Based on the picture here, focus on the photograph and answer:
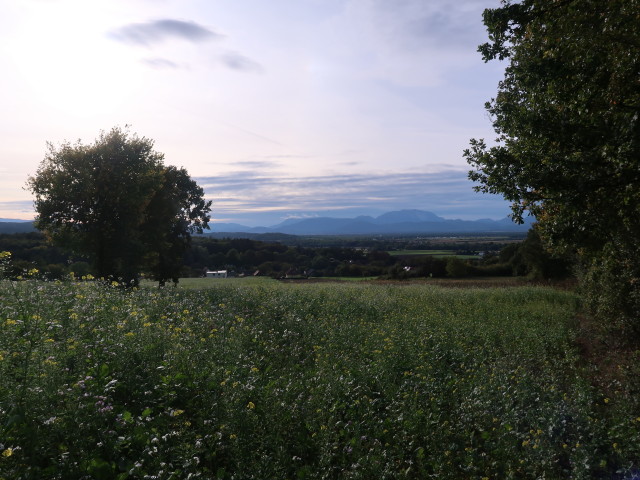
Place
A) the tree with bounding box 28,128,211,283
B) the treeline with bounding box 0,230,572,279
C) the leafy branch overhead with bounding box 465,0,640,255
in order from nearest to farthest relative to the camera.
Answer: the leafy branch overhead with bounding box 465,0,640,255 → the tree with bounding box 28,128,211,283 → the treeline with bounding box 0,230,572,279

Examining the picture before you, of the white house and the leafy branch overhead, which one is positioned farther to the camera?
the white house

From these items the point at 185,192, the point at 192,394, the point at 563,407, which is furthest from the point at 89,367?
the point at 185,192

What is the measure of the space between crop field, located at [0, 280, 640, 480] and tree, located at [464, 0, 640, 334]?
3.73 meters

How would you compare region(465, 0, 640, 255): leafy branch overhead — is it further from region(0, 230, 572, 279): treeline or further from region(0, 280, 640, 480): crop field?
region(0, 230, 572, 279): treeline

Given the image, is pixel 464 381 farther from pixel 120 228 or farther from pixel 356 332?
pixel 120 228

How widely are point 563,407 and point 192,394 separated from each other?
6.01 meters

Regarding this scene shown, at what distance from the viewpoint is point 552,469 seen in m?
5.43

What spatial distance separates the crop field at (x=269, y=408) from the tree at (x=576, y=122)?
12.2ft

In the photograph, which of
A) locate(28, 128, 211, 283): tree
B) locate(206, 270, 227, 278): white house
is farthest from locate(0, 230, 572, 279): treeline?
locate(28, 128, 211, 283): tree

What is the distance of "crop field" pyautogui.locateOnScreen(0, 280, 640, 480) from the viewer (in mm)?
4637

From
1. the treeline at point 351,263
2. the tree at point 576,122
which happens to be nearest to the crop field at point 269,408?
the tree at point 576,122

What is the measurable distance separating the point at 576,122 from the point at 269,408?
8379 mm

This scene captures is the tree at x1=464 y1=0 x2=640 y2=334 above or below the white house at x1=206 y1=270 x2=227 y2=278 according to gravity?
above

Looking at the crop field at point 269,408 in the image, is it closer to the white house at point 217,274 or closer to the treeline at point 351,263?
the treeline at point 351,263
